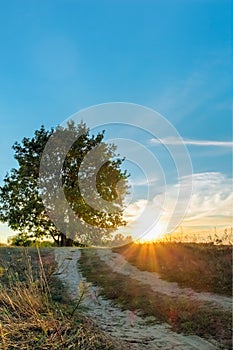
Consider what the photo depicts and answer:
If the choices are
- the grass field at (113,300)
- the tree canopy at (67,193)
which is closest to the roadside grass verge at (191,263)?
the grass field at (113,300)

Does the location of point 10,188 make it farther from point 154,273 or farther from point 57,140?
point 154,273

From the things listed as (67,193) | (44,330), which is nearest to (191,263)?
(44,330)

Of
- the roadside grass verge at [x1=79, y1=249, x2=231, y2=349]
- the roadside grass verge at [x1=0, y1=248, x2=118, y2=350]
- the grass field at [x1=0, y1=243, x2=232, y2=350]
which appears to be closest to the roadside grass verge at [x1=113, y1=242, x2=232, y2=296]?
the grass field at [x1=0, y1=243, x2=232, y2=350]

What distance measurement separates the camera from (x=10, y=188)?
104 ft

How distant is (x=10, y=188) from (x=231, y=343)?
25.8m

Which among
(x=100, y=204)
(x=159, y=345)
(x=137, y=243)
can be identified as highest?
(x=100, y=204)

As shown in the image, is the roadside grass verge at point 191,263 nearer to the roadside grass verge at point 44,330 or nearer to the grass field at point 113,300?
the grass field at point 113,300

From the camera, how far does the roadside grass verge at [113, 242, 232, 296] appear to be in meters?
12.4

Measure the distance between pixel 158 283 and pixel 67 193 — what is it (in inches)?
714

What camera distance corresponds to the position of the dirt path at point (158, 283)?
1082 cm

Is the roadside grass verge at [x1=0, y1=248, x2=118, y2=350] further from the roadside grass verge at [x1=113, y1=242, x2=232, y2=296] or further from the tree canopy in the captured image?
the tree canopy

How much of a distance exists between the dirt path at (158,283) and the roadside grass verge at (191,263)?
0.86 feet

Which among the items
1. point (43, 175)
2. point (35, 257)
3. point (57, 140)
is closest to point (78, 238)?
point (43, 175)

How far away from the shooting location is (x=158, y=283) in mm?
13305
